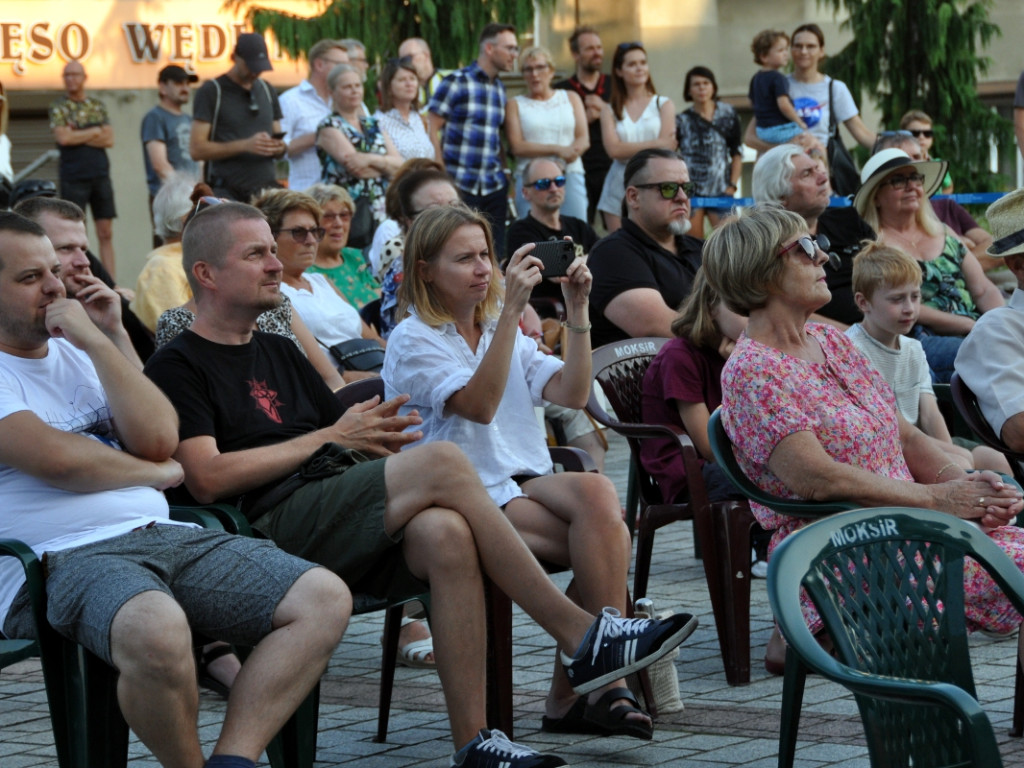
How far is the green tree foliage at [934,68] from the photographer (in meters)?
14.9

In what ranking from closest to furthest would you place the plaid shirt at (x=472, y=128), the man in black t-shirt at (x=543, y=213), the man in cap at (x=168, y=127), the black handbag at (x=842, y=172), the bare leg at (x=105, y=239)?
the man in black t-shirt at (x=543, y=213) → the black handbag at (x=842, y=172) → the plaid shirt at (x=472, y=128) → the man in cap at (x=168, y=127) → the bare leg at (x=105, y=239)

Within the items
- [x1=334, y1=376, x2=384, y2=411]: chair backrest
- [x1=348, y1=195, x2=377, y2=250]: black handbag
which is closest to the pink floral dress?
[x1=334, y1=376, x2=384, y2=411]: chair backrest

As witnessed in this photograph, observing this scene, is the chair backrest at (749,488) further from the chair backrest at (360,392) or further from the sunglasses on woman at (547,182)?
the sunglasses on woman at (547,182)

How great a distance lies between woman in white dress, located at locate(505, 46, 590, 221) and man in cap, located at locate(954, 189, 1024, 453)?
20.4ft

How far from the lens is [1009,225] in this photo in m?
5.05

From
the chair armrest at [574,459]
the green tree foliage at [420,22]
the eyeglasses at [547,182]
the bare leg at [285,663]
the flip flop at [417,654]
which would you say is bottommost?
the flip flop at [417,654]

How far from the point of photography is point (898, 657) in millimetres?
3152

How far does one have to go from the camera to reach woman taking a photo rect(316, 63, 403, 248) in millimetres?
9633

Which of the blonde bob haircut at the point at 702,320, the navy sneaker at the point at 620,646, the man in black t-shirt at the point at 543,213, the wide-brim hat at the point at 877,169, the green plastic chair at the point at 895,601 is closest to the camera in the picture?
the green plastic chair at the point at 895,601

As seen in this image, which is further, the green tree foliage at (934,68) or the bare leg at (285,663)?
the green tree foliage at (934,68)

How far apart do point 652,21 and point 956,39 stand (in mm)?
5214

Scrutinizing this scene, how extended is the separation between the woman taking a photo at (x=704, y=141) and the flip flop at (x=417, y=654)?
284 inches

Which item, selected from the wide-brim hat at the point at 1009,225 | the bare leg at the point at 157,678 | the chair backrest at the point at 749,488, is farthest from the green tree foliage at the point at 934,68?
the bare leg at the point at 157,678

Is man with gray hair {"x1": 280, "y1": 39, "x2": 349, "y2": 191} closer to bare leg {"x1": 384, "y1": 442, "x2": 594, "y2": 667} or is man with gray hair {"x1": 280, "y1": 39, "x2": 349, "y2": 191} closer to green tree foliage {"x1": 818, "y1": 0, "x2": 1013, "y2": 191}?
bare leg {"x1": 384, "y1": 442, "x2": 594, "y2": 667}
